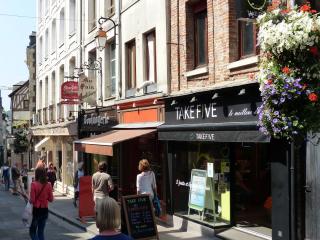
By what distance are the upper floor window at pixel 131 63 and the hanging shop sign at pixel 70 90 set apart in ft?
14.4

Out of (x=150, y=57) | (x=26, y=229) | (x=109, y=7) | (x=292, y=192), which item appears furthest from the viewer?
(x=109, y=7)

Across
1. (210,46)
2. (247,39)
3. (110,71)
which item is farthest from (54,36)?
(247,39)

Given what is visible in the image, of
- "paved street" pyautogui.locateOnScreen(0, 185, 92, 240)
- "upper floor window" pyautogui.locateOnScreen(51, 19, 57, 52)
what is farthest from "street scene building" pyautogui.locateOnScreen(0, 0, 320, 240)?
"upper floor window" pyautogui.locateOnScreen(51, 19, 57, 52)

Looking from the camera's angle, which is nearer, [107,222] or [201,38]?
[107,222]

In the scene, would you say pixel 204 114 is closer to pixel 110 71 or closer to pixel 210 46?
pixel 210 46

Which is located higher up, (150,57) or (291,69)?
(150,57)

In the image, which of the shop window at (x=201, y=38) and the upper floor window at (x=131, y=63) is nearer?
the shop window at (x=201, y=38)

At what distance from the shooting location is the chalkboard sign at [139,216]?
10.1 meters

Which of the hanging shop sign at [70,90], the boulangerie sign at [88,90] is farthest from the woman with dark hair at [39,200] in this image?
the hanging shop sign at [70,90]

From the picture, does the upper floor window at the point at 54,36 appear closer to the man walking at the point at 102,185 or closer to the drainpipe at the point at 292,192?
the man walking at the point at 102,185

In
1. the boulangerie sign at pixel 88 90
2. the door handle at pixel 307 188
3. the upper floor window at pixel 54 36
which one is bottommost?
the door handle at pixel 307 188

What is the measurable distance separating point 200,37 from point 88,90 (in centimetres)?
811

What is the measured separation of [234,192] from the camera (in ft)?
36.6

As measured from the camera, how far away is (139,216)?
1028 centimetres
